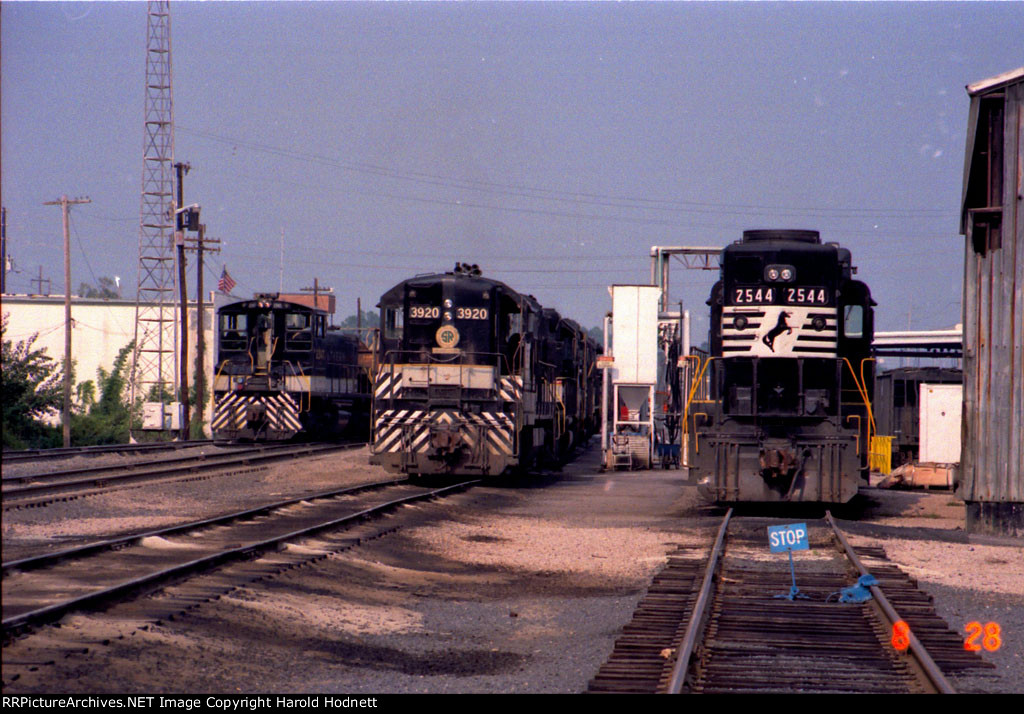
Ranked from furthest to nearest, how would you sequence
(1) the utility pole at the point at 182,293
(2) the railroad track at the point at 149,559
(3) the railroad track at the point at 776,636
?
(1) the utility pole at the point at 182,293, (2) the railroad track at the point at 149,559, (3) the railroad track at the point at 776,636

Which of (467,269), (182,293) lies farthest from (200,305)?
(467,269)

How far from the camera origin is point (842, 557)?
1101 centimetres

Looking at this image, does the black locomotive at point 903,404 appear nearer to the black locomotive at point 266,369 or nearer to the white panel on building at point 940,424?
the white panel on building at point 940,424

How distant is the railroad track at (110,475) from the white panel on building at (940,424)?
15136 millimetres

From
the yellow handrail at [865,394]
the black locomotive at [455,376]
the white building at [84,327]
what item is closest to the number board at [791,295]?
the yellow handrail at [865,394]

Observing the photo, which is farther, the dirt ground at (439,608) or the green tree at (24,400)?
the green tree at (24,400)

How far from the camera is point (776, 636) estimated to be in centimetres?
723

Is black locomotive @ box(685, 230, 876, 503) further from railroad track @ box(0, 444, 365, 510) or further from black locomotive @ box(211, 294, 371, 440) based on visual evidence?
black locomotive @ box(211, 294, 371, 440)

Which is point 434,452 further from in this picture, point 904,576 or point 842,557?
point 904,576

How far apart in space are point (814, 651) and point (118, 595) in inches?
195

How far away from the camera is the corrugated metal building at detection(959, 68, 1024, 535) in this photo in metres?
12.5

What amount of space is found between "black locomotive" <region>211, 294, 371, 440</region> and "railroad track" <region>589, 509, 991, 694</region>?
2060cm

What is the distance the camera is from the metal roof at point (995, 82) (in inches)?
487
